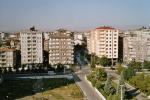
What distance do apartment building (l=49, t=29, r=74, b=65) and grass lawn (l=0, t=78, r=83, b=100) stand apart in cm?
Result: 987

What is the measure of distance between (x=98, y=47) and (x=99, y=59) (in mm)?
4337

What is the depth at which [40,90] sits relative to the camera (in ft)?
98.7

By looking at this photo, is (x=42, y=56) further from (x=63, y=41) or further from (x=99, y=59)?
(x=99, y=59)

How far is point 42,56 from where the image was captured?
1791 inches

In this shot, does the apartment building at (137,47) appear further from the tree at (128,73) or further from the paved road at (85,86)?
the tree at (128,73)

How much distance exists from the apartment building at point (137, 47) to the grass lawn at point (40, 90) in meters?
16.3

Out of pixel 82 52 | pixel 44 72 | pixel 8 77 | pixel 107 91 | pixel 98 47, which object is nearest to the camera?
pixel 107 91

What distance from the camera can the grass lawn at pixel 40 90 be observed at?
27.0m

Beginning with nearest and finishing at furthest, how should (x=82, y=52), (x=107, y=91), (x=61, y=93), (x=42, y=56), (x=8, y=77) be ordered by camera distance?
(x=107, y=91), (x=61, y=93), (x=8, y=77), (x=42, y=56), (x=82, y=52)

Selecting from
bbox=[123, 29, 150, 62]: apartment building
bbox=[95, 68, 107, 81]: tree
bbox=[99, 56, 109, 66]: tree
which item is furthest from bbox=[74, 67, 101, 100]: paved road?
bbox=[123, 29, 150, 62]: apartment building

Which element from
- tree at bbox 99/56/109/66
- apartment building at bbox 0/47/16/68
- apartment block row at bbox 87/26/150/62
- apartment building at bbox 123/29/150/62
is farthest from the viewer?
apartment block row at bbox 87/26/150/62

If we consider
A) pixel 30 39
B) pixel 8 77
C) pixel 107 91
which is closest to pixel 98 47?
pixel 30 39

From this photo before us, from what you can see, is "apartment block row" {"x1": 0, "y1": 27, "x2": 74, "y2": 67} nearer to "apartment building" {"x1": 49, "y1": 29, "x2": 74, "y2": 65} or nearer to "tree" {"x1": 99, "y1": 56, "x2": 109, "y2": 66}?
"apartment building" {"x1": 49, "y1": 29, "x2": 74, "y2": 65}

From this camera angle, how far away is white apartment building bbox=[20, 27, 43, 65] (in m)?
44.8
